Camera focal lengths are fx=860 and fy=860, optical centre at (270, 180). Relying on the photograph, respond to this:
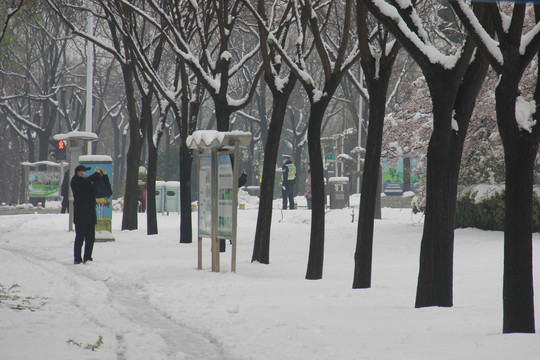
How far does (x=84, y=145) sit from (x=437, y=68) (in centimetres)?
1630

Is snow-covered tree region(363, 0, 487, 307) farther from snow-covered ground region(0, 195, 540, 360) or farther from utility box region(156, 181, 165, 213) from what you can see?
utility box region(156, 181, 165, 213)

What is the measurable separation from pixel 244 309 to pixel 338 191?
25.5 metres

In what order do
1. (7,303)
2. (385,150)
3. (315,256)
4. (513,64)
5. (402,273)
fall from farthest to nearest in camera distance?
(385,150) < (402,273) < (315,256) < (7,303) < (513,64)

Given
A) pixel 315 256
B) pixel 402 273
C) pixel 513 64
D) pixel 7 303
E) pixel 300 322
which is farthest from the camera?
pixel 402 273

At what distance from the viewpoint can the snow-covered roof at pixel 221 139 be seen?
488 inches

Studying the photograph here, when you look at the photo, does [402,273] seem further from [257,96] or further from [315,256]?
[257,96]

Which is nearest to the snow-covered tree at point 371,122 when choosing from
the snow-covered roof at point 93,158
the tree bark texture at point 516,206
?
the tree bark texture at point 516,206

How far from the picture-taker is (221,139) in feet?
40.9

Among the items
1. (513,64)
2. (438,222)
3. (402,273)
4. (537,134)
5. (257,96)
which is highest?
(257,96)

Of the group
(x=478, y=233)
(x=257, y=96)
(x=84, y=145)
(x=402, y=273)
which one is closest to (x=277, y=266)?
(x=402, y=273)

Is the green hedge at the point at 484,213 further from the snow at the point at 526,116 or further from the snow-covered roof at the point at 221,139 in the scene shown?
the snow at the point at 526,116

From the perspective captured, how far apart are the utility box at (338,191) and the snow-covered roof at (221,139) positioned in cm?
2100

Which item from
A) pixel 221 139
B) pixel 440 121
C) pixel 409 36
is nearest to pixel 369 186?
pixel 221 139

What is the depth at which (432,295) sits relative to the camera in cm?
840
